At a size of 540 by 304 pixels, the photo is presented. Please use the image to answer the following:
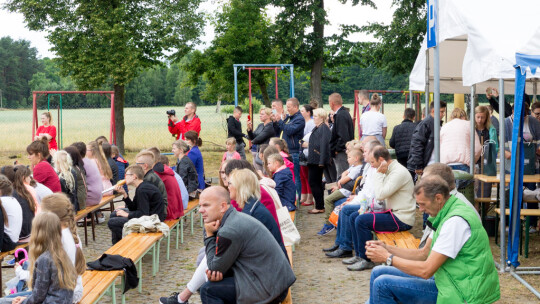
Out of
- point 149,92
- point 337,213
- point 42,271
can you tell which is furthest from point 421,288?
point 149,92

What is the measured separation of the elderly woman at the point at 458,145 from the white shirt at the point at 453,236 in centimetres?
523

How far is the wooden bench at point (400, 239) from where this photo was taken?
6.31m

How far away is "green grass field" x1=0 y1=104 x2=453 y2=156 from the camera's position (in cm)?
2339

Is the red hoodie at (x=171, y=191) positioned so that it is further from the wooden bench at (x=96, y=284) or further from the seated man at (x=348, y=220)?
the wooden bench at (x=96, y=284)

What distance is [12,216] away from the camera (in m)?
6.34

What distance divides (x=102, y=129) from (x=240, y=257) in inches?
906

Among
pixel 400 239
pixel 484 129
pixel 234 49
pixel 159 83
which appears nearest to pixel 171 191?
pixel 400 239

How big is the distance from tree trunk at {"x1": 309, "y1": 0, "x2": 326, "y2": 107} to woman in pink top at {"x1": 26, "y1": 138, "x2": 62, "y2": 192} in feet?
48.4

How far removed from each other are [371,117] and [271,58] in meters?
11.7

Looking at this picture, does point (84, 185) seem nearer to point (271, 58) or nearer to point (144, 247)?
point (144, 247)

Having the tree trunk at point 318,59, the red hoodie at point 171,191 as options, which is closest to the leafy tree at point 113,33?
the tree trunk at point 318,59

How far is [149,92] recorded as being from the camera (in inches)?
1535

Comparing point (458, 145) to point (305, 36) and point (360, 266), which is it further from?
point (305, 36)

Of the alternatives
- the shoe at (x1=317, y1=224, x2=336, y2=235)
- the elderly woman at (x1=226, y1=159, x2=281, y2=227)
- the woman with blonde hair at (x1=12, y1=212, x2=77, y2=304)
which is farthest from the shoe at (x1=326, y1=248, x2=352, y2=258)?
the woman with blonde hair at (x1=12, y1=212, x2=77, y2=304)
